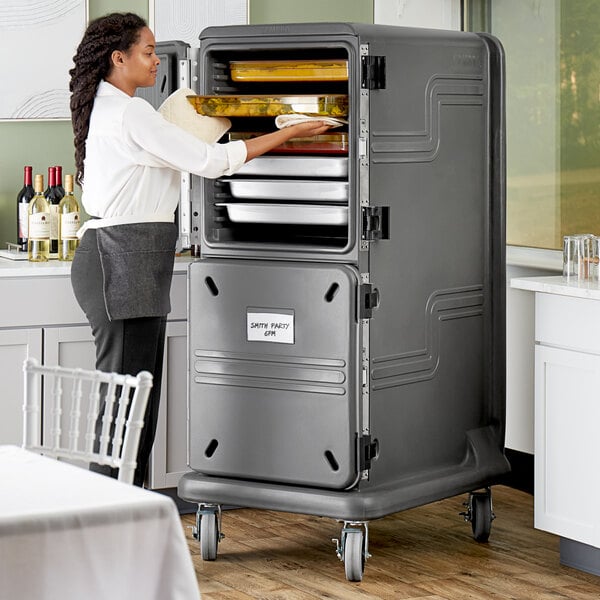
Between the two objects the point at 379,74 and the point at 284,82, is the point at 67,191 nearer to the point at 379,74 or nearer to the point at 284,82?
the point at 284,82

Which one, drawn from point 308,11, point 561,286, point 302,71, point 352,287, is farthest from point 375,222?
point 308,11

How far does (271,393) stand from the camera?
363cm

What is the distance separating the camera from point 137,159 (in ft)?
11.5

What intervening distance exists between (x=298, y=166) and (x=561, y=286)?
825mm

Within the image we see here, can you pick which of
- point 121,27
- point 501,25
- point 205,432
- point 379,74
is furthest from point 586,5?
point 205,432

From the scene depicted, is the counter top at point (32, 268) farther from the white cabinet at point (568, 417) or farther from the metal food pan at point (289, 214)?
the white cabinet at point (568, 417)

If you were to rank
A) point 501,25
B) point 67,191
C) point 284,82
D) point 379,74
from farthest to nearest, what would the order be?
1. point 501,25
2. point 67,191
3. point 284,82
4. point 379,74

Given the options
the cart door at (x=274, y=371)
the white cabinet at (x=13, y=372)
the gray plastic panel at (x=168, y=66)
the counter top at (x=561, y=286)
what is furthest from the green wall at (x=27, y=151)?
the counter top at (x=561, y=286)

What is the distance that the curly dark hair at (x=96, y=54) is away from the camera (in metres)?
3.58

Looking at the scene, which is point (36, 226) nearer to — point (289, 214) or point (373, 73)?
point (289, 214)

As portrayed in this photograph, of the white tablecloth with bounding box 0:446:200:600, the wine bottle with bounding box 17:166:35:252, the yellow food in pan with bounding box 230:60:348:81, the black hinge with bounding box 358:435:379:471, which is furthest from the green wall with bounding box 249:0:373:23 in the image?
the white tablecloth with bounding box 0:446:200:600

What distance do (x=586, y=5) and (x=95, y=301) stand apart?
6.69 feet

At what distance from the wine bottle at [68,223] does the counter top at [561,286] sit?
4.85ft

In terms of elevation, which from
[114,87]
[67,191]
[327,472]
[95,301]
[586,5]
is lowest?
[327,472]
